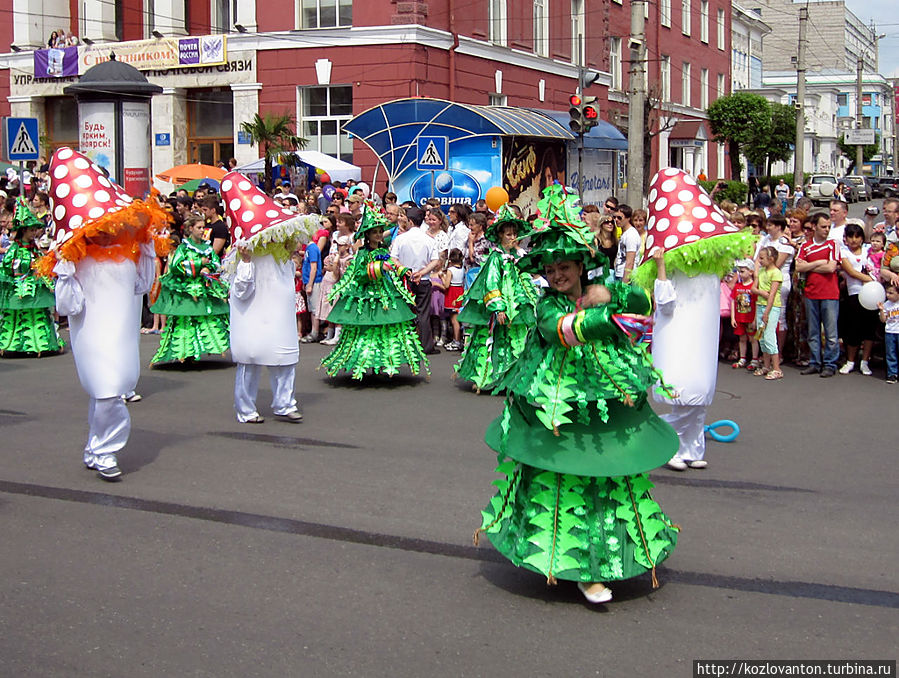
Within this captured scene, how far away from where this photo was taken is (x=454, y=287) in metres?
13.9

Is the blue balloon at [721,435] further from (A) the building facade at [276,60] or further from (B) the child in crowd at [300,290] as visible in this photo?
(A) the building facade at [276,60]

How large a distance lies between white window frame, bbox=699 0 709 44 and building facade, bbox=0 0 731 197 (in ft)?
58.8

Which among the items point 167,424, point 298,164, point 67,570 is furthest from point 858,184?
→ point 67,570

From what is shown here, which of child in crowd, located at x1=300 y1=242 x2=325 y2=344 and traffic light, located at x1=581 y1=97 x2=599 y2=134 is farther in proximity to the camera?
traffic light, located at x1=581 y1=97 x2=599 y2=134

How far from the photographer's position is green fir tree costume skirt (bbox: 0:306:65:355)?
13.2 m

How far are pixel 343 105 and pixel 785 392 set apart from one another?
20.4 m

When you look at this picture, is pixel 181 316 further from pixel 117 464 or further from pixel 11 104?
pixel 11 104

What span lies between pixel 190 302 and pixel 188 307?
0.06m

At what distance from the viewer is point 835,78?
99.9 m

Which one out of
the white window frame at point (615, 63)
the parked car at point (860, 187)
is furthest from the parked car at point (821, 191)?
the white window frame at point (615, 63)

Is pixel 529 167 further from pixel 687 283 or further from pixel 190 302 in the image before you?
pixel 687 283

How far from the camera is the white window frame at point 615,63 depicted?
40.9 metres

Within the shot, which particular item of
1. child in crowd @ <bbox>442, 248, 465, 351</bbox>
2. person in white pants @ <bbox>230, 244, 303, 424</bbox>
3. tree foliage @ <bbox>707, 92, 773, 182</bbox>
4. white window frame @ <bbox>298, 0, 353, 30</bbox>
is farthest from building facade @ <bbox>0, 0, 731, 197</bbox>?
person in white pants @ <bbox>230, 244, 303, 424</bbox>

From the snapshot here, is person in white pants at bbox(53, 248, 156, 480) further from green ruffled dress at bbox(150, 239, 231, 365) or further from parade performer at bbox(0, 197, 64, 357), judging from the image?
parade performer at bbox(0, 197, 64, 357)
